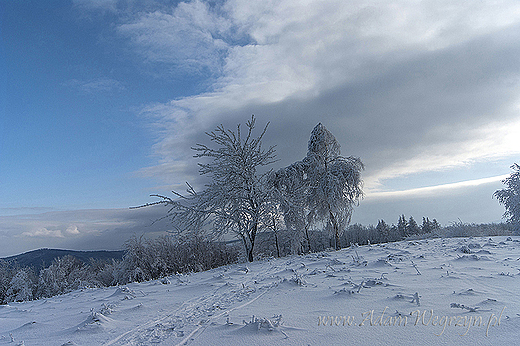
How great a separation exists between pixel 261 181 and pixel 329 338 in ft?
30.9

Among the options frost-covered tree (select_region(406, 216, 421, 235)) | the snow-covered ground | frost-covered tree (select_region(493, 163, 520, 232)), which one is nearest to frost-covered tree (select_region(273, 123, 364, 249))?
the snow-covered ground

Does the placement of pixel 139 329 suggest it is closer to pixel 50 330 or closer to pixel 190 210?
pixel 50 330

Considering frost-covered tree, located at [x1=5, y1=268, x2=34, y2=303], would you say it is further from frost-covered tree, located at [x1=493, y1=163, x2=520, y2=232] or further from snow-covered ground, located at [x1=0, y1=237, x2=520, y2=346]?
frost-covered tree, located at [x1=493, y1=163, x2=520, y2=232]

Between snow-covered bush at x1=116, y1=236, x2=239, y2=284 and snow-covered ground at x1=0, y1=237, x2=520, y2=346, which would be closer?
snow-covered ground at x1=0, y1=237, x2=520, y2=346

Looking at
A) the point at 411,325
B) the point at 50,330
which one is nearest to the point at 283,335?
the point at 411,325

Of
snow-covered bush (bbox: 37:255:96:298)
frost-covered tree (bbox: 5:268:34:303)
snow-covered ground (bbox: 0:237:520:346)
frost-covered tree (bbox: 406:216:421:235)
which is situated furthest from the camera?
frost-covered tree (bbox: 406:216:421:235)

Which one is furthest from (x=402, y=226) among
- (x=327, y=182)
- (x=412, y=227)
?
(x=327, y=182)

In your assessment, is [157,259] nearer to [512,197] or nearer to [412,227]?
[512,197]

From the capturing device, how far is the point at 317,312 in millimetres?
3289

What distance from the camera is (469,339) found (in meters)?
2.27

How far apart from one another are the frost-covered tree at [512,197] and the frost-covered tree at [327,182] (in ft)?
68.4

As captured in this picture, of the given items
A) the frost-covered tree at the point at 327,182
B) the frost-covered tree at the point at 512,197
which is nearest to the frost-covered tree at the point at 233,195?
the frost-covered tree at the point at 327,182

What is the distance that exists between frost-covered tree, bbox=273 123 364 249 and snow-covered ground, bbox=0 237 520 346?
33.2 feet

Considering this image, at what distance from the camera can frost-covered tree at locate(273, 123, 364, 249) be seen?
15852 millimetres
